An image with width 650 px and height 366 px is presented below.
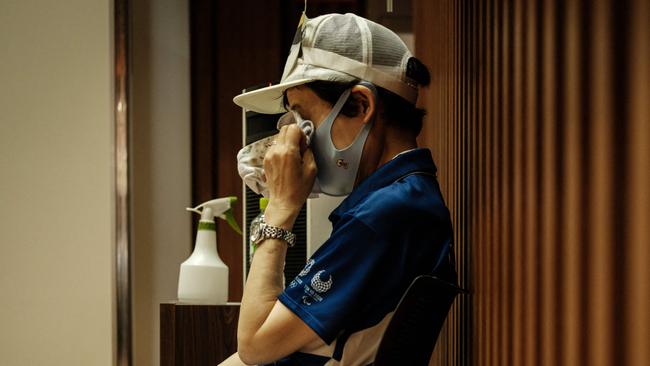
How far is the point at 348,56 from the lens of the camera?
130cm

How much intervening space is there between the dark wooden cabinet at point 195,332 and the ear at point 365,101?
84cm

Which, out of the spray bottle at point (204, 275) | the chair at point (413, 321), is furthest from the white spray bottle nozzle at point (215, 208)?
the chair at point (413, 321)

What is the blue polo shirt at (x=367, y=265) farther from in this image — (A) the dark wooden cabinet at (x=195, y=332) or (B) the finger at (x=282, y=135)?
(A) the dark wooden cabinet at (x=195, y=332)

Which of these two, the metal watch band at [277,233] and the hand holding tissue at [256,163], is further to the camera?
the hand holding tissue at [256,163]

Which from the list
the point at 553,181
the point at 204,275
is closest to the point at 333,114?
the point at 553,181

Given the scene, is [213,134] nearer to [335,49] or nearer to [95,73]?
[95,73]

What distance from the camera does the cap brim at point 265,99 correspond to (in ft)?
4.50

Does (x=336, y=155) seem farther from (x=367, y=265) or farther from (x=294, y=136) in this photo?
(x=367, y=265)

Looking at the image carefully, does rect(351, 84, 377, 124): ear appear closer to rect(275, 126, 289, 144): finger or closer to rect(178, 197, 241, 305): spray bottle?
rect(275, 126, 289, 144): finger

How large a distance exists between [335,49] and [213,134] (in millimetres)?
2192

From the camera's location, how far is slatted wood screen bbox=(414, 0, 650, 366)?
726 mm

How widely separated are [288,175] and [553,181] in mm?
506

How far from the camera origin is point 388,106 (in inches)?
51.9

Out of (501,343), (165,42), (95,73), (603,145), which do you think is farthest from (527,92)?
(165,42)
